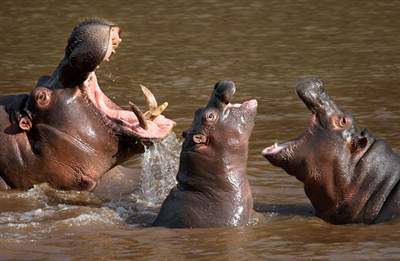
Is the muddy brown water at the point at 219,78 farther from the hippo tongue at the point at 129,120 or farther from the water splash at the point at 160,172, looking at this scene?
the hippo tongue at the point at 129,120

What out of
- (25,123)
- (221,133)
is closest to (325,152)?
(221,133)

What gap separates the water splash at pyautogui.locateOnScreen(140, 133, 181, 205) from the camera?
10539mm

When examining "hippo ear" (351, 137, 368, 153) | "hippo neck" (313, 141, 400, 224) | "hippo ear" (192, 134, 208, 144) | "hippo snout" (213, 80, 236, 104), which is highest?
"hippo snout" (213, 80, 236, 104)

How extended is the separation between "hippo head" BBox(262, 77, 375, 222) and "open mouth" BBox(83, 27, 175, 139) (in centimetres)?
97

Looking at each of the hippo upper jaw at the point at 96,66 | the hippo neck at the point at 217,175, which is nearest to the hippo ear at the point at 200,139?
the hippo neck at the point at 217,175

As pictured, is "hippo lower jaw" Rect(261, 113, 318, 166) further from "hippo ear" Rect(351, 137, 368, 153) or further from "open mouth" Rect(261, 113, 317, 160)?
"hippo ear" Rect(351, 137, 368, 153)

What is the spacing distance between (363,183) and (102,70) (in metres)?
8.26

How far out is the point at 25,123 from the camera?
403 inches

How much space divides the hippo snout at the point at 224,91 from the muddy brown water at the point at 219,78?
93cm

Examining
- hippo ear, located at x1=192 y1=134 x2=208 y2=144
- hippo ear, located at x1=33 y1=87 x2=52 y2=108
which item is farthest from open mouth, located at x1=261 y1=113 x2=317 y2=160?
hippo ear, located at x1=33 y1=87 x2=52 y2=108

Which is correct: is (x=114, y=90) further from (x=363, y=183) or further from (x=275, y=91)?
(x=363, y=183)

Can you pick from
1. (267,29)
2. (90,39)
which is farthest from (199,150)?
(267,29)

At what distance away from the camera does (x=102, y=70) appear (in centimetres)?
1738

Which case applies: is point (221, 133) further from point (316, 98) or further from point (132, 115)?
point (132, 115)
